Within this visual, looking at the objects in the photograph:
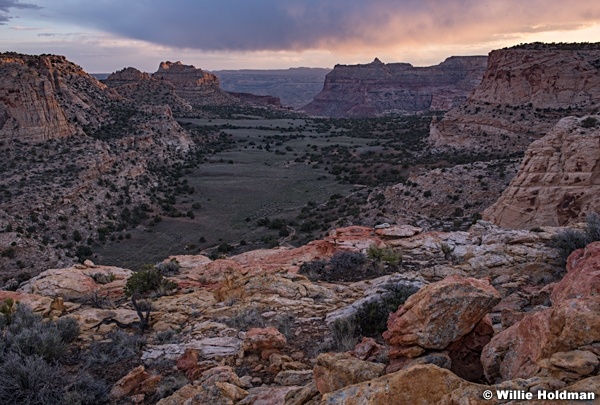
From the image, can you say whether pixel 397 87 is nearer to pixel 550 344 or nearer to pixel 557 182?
pixel 557 182

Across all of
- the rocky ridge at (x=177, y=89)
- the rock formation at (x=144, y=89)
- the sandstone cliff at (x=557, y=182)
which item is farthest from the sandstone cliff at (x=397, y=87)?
the sandstone cliff at (x=557, y=182)

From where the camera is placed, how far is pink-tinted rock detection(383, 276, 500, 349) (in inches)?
181

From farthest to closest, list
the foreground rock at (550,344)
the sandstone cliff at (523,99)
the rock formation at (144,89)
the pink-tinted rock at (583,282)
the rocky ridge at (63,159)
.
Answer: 1. the rock formation at (144,89)
2. the sandstone cliff at (523,99)
3. the rocky ridge at (63,159)
4. the pink-tinted rock at (583,282)
5. the foreground rock at (550,344)

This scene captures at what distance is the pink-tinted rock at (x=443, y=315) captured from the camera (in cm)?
459

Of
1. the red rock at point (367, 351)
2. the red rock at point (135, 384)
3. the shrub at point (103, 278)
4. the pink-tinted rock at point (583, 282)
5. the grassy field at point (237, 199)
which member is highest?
the pink-tinted rock at point (583, 282)

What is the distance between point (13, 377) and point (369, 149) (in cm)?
5377

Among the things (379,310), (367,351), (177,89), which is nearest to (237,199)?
(379,310)

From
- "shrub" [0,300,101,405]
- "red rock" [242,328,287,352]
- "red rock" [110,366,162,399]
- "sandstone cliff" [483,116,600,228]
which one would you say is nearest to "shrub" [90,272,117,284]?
"shrub" [0,300,101,405]

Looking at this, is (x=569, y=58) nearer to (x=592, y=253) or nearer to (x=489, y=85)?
(x=489, y=85)

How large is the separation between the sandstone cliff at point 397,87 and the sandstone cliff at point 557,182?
10593cm

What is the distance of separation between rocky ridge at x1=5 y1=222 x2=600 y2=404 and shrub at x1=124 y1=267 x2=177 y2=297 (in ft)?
1.22

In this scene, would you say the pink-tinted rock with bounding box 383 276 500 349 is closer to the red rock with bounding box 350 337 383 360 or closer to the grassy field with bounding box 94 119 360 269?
the red rock with bounding box 350 337 383 360

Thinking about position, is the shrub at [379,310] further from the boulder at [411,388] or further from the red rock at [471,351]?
the boulder at [411,388]

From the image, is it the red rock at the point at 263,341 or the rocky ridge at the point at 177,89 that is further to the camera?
the rocky ridge at the point at 177,89
